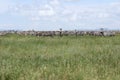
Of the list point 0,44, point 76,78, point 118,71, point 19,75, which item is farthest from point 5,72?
→ point 0,44

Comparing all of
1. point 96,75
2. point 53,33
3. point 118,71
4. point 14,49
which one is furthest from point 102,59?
point 53,33

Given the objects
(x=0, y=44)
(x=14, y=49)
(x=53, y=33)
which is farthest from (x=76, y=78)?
(x=53, y=33)

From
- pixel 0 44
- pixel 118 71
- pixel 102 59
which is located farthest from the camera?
pixel 0 44

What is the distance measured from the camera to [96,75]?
12773mm

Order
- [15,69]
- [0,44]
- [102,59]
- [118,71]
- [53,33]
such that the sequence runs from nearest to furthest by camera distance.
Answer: [15,69]
[118,71]
[102,59]
[0,44]
[53,33]

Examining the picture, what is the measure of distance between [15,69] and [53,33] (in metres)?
25.8

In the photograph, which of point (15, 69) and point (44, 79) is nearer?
point (44, 79)

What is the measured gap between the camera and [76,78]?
11750 millimetres

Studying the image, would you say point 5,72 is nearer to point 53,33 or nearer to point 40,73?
point 40,73

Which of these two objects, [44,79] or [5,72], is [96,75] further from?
[5,72]

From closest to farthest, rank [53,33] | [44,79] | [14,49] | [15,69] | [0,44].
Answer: [44,79] < [15,69] < [14,49] < [0,44] < [53,33]

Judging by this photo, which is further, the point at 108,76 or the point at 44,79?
the point at 108,76

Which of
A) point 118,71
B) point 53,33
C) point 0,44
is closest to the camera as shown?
point 118,71

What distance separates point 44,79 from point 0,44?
15.2 metres
